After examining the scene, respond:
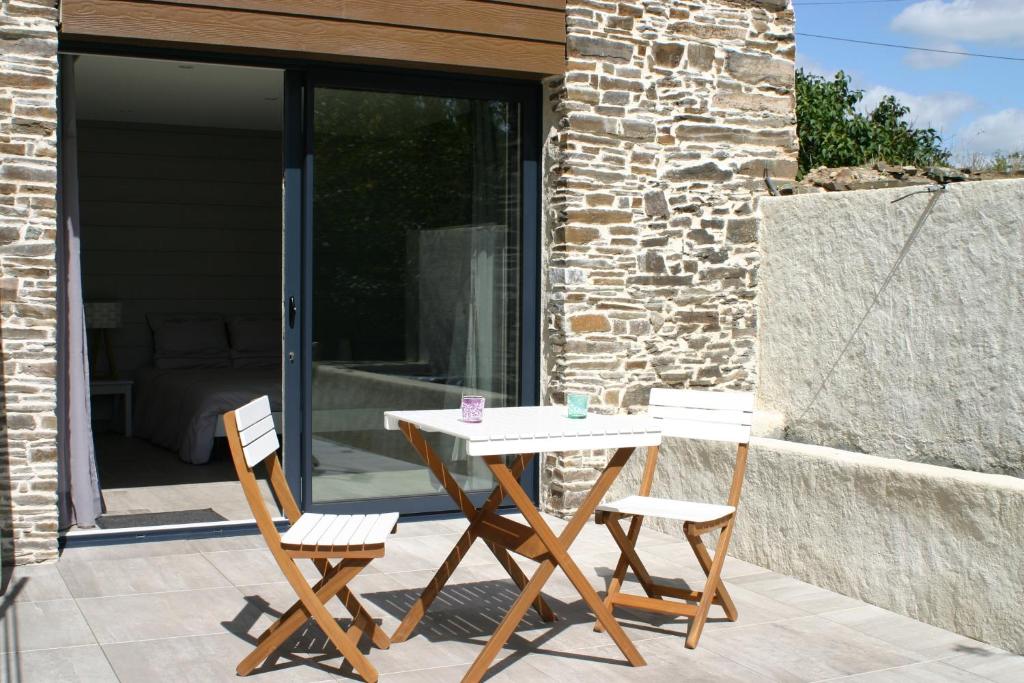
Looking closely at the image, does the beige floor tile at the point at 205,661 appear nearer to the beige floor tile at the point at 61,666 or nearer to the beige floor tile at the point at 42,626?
the beige floor tile at the point at 61,666

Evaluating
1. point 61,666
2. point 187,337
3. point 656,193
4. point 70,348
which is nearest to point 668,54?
point 656,193

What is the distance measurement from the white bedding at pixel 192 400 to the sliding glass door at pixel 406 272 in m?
2.10

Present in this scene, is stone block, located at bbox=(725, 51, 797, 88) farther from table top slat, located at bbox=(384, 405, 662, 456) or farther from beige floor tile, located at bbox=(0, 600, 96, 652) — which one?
beige floor tile, located at bbox=(0, 600, 96, 652)

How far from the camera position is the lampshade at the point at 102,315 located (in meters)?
9.72

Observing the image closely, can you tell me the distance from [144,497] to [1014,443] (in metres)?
4.91

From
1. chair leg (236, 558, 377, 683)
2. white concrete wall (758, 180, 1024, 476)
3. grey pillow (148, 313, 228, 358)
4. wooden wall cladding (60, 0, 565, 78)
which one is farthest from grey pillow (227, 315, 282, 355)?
chair leg (236, 558, 377, 683)

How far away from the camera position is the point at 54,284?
5.43m

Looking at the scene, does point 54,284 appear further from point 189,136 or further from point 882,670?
point 189,136

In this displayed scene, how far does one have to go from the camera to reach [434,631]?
14.6 feet

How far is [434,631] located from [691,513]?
110 cm

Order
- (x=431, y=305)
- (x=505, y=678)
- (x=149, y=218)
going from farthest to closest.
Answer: (x=149, y=218), (x=431, y=305), (x=505, y=678)

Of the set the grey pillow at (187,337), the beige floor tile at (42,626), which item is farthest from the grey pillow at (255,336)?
the beige floor tile at (42,626)

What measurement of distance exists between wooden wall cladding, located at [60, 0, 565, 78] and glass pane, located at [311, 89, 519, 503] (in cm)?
37

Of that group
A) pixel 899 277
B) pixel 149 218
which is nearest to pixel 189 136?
pixel 149 218
